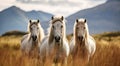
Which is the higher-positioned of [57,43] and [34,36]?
[34,36]

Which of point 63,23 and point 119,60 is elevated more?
point 63,23

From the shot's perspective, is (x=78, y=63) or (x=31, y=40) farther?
(x=31, y=40)

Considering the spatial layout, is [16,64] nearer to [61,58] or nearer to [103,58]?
[103,58]

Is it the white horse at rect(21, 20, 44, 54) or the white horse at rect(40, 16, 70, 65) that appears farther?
the white horse at rect(21, 20, 44, 54)

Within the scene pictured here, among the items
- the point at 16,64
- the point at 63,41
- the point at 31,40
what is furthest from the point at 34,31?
the point at 16,64

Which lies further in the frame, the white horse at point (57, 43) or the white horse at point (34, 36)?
the white horse at point (34, 36)

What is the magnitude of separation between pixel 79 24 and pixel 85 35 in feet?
1.64

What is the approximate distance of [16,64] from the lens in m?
7.73

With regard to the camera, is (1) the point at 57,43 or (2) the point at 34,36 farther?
(2) the point at 34,36

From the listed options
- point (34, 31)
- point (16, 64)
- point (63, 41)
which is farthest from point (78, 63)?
point (34, 31)

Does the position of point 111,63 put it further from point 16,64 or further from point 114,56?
point 16,64

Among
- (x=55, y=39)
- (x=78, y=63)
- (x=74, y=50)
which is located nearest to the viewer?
(x=78, y=63)

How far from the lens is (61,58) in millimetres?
11250

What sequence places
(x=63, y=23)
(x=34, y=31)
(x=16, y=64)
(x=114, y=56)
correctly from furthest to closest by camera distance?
(x=34, y=31), (x=63, y=23), (x=114, y=56), (x=16, y=64)
